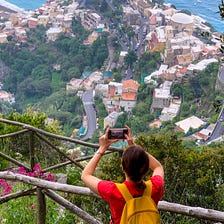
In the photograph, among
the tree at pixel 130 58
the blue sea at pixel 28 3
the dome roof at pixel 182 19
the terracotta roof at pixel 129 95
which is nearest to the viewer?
the terracotta roof at pixel 129 95

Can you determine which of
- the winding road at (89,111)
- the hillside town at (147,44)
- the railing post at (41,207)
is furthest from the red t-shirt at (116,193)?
the winding road at (89,111)

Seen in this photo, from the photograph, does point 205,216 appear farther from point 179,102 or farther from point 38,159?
point 179,102

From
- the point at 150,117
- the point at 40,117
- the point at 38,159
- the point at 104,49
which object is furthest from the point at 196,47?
the point at 38,159

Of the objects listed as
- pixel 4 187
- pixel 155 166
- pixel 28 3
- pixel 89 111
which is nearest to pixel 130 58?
pixel 89 111

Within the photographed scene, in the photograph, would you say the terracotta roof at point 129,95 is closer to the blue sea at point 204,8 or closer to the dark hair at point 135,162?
the blue sea at point 204,8

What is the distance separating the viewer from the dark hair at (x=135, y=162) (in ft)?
3.69

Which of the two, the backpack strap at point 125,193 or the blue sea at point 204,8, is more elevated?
the backpack strap at point 125,193

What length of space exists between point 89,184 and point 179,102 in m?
18.6

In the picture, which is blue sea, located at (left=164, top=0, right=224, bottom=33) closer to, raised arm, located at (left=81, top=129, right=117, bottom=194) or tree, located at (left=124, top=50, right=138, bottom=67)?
tree, located at (left=124, top=50, right=138, bottom=67)

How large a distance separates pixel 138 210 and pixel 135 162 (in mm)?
122

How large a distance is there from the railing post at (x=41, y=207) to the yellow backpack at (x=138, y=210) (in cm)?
52

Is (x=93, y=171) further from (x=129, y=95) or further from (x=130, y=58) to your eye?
(x=130, y=58)

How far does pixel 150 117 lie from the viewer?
60.2 ft

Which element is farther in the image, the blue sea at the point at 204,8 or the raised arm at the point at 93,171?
the blue sea at the point at 204,8
